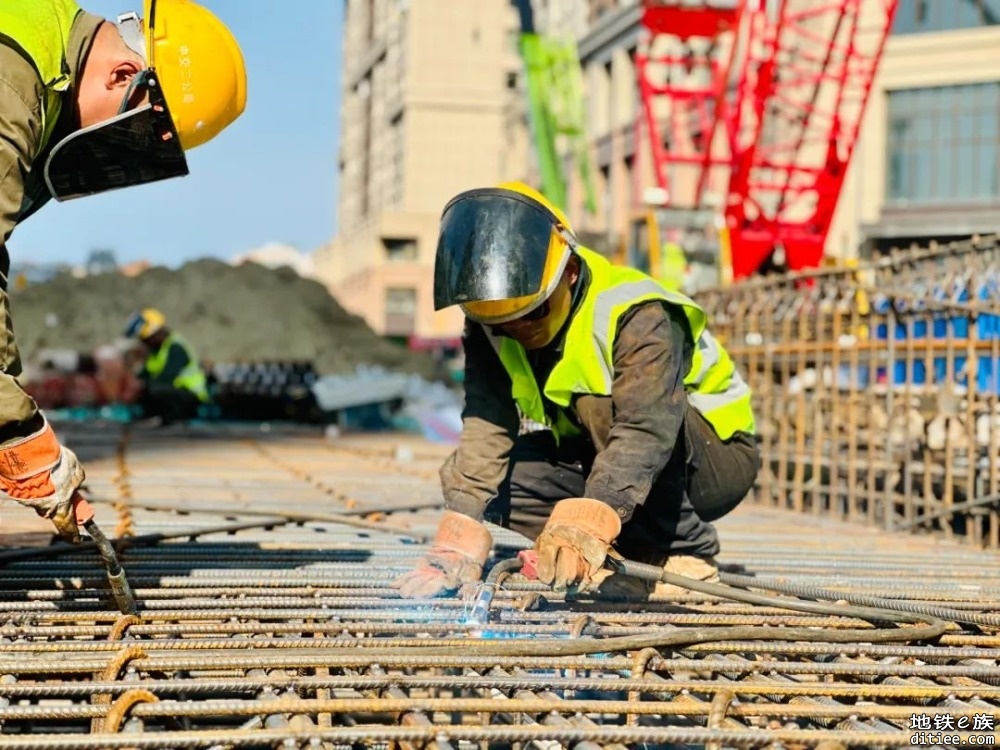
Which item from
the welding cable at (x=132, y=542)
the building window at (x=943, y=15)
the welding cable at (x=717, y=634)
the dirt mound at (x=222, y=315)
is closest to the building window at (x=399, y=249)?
the dirt mound at (x=222, y=315)

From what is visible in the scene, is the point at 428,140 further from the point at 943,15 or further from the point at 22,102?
the point at 22,102

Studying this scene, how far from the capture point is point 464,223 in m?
3.25

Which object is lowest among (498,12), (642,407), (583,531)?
(583,531)

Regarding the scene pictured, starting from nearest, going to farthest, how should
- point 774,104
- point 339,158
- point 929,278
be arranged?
1. point 929,278
2. point 774,104
3. point 339,158

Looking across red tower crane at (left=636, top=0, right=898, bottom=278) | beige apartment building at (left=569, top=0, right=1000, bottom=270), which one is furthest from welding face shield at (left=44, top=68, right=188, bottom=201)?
beige apartment building at (left=569, top=0, right=1000, bottom=270)

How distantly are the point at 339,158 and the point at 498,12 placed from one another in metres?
23.9

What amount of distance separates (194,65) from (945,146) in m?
23.1

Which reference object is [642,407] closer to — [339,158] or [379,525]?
[379,525]

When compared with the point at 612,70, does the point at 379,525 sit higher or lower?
lower

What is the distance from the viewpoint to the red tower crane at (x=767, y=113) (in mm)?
17312

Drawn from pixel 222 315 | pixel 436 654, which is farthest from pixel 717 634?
pixel 222 315

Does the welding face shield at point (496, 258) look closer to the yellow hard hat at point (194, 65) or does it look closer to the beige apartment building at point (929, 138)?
the yellow hard hat at point (194, 65)

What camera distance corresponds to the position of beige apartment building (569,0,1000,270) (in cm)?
2359

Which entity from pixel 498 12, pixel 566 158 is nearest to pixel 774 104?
pixel 566 158
